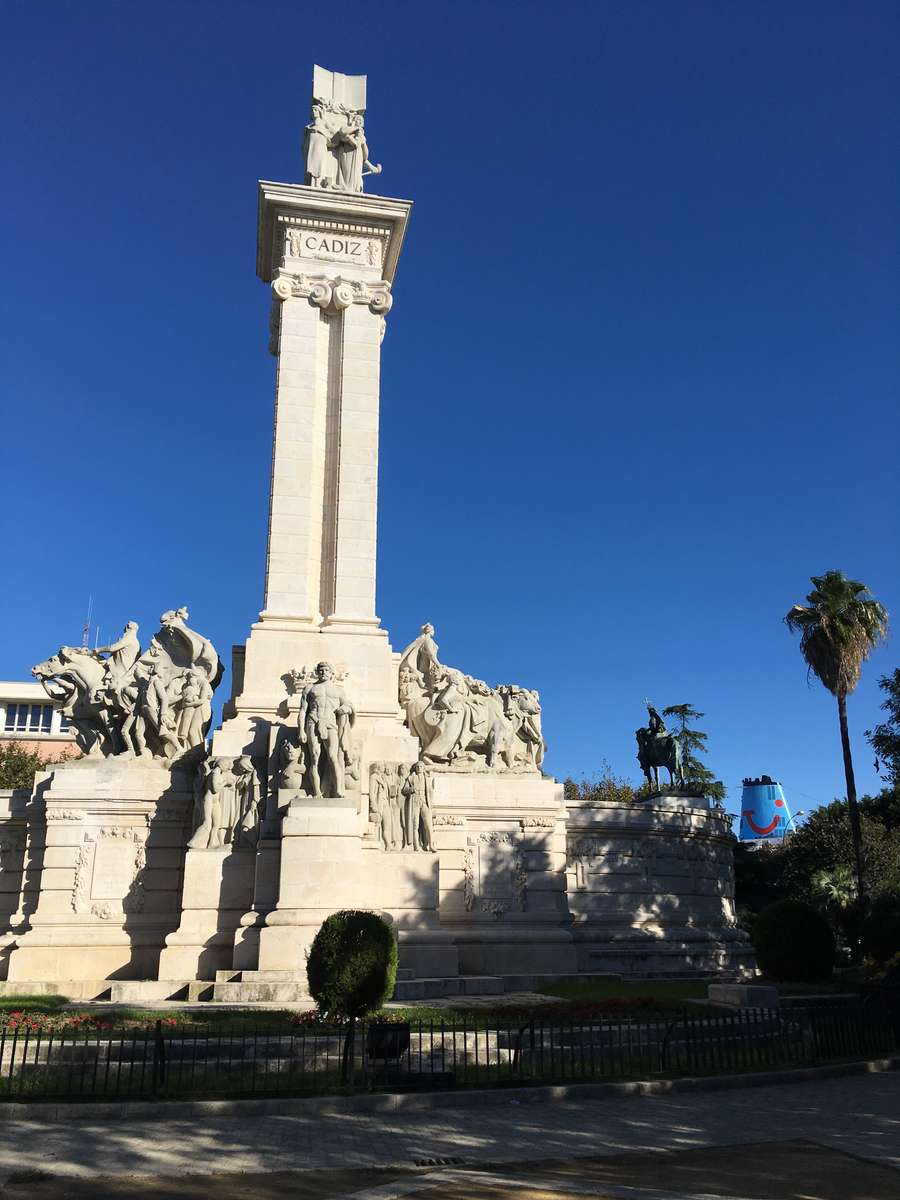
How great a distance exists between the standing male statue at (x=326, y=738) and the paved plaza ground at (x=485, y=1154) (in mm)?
10083

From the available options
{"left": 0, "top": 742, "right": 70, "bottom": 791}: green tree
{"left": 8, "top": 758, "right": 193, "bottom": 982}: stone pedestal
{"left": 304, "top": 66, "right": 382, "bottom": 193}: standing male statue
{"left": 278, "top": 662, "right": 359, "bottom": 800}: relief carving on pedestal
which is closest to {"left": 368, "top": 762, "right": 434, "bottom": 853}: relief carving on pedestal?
{"left": 278, "top": 662, "right": 359, "bottom": 800}: relief carving on pedestal

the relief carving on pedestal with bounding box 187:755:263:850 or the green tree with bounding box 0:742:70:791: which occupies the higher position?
the green tree with bounding box 0:742:70:791

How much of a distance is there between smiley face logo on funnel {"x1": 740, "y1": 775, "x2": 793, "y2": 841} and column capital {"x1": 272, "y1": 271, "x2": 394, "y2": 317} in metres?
81.8

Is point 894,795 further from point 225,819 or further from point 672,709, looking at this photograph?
point 225,819

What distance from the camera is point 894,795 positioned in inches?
2024

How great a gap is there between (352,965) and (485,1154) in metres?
3.79

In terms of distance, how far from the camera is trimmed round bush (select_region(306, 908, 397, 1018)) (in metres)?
12.4

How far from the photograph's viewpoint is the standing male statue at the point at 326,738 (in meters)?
20.6

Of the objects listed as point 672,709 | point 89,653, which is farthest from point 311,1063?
point 672,709

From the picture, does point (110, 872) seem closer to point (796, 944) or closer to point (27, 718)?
point (796, 944)

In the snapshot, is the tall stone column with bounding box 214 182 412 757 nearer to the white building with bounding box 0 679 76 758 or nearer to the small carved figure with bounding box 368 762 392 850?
the small carved figure with bounding box 368 762 392 850

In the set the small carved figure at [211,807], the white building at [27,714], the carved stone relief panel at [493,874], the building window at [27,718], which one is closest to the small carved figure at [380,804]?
the carved stone relief panel at [493,874]

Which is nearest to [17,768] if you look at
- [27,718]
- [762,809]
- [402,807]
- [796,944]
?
[27,718]

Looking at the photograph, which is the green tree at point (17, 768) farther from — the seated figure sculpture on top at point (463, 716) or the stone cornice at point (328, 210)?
the stone cornice at point (328, 210)
